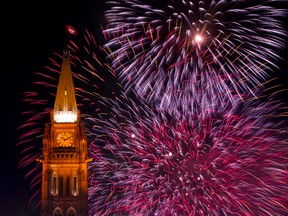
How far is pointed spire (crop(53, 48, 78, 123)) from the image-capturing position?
7238 cm

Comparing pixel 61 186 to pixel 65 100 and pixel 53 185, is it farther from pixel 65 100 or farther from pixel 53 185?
pixel 65 100

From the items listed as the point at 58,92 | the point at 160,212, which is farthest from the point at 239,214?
the point at 58,92

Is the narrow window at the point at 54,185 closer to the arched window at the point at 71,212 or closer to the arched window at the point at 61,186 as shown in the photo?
the arched window at the point at 61,186

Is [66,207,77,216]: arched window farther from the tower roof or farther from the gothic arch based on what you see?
the tower roof

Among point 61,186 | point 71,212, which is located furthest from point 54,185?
point 71,212

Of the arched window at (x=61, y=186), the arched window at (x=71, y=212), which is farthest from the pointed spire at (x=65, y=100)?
the arched window at (x=71, y=212)

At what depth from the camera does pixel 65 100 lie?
2862 inches

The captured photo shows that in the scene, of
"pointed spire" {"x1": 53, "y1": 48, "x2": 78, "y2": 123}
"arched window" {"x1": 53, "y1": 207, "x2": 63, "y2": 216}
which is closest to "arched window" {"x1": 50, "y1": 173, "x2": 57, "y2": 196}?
"arched window" {"x1": 53, "y1": 207, "x2": 63, "y2": 216}

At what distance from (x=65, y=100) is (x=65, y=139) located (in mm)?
4543

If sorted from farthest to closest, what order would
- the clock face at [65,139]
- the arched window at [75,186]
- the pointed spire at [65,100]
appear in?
the pointed spire at [65,100], the clock face at [65,139], the arched window at [75,186]

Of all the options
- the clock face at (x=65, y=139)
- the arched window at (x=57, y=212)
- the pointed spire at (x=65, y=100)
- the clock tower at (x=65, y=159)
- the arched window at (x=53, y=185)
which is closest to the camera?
the arched window at (x=57, y=212)

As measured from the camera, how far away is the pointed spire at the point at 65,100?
7238 centimetres

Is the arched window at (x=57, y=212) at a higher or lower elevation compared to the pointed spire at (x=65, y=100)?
lower

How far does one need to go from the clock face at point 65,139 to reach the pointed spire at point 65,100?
4.96 feet
